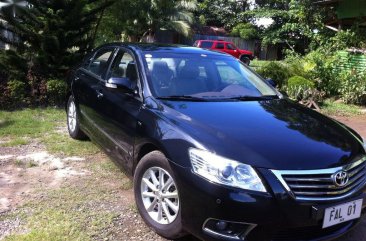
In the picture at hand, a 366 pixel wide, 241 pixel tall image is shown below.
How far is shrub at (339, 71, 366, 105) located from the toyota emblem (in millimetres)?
8303

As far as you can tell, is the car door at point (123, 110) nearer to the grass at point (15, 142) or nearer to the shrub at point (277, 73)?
the grass at point (15, 142)

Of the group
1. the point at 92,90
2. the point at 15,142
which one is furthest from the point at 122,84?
the point at 15,142

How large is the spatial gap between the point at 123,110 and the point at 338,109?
7386 millimetres

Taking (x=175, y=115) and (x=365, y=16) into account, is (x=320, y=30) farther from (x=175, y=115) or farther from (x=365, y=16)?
(x=175, y=115)

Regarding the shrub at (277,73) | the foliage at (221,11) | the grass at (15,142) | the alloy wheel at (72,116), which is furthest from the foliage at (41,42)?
the foliage at (221,11)

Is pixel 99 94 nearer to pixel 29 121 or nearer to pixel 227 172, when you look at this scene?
pixel 227 172

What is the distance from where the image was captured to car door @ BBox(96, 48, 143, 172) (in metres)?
3.93

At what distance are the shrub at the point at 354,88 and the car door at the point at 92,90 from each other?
748 centimetres

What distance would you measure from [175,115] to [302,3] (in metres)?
12.4

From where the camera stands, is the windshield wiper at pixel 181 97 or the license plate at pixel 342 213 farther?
the windshield wiper at pixel 181 97

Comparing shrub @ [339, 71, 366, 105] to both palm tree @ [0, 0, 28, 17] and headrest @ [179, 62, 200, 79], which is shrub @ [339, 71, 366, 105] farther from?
palm tree @ [0, 0, 28, 17]

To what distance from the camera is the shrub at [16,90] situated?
27.9 feet

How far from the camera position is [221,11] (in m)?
41.4

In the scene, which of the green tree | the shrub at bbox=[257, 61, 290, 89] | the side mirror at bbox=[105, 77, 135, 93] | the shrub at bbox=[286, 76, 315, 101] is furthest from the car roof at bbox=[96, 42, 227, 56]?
the shrub at bbox=[257, 61, 290, 89]
